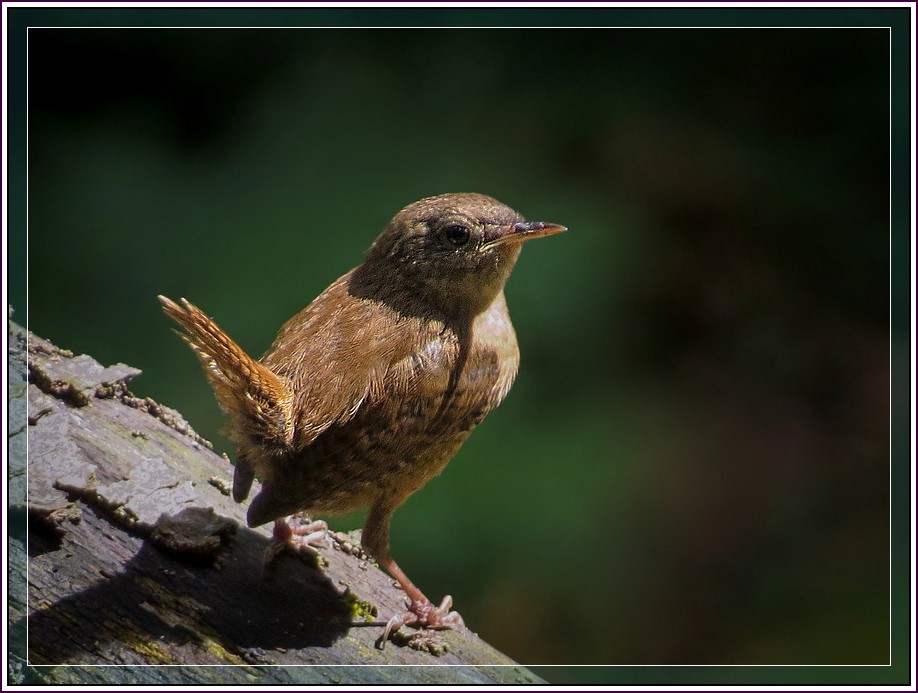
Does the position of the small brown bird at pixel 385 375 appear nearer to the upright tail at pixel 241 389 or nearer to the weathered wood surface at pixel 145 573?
the upright tail at pixel 241 389

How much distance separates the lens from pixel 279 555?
2758 mm

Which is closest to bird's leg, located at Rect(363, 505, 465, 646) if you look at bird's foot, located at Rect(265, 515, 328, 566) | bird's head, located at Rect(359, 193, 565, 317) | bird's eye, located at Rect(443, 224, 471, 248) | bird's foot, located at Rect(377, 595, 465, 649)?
bird's foot, located at Rect(377, 595, 465, 649)

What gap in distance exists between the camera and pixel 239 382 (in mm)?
2371

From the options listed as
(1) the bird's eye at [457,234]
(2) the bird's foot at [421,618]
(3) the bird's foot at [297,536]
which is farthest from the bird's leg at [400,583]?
(1) the bird's eye at [457,234]

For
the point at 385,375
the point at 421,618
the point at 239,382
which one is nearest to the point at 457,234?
the point at 385,375

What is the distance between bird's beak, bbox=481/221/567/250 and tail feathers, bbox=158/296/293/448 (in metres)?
0.68

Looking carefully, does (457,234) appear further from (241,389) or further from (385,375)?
(241,389)

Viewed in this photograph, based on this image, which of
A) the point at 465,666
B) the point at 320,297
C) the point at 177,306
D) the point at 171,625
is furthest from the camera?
the point at 320,297

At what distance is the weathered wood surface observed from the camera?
2531 mm

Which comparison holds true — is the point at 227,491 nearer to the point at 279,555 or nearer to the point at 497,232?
the point at 279,555

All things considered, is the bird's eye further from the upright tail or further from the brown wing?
the upright tail
